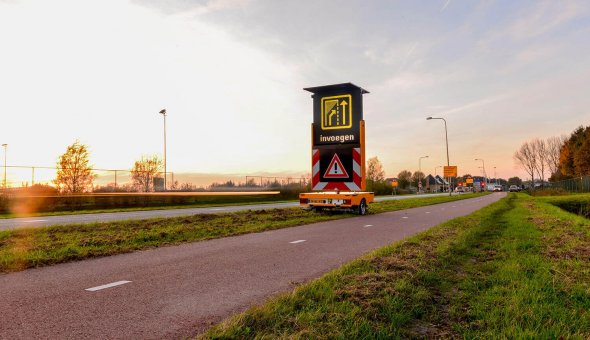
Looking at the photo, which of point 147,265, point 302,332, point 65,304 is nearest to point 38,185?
point 147,265

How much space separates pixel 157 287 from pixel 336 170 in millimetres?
10824

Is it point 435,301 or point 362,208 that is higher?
point 362,208

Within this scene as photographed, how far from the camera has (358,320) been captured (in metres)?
3.08

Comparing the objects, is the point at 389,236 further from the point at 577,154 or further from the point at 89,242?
the point at 577,154

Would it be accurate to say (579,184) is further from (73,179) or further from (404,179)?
(404,179)

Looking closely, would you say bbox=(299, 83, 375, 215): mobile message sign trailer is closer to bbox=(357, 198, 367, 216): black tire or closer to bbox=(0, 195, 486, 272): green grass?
bbox=(357, 198, 367, 216): black tire

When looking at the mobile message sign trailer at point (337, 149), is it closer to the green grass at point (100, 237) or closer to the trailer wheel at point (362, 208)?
the trailer wheel at point (362, 208)

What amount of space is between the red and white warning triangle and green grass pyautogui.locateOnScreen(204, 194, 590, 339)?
833 centimetres

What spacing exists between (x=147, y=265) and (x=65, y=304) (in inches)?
74.8

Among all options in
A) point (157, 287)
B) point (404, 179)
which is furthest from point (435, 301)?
point (404, 179)

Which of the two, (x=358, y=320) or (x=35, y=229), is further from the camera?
(x=35, y=229)

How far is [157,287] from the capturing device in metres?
4.39

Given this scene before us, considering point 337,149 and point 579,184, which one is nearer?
point 337,149

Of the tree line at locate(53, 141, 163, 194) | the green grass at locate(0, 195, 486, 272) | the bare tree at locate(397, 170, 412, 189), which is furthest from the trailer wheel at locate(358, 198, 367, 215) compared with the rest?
the bare tree at locate(397, 170, 412, 189)
